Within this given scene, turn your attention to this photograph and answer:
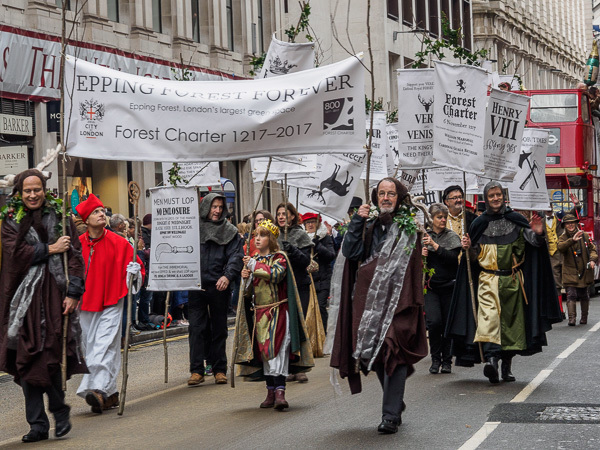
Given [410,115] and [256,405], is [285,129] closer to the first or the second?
[256,405]

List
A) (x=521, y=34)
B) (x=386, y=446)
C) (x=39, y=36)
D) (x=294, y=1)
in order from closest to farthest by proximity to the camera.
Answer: (x=386, y=446), (x=39, y=36), (x=294, y=1), (x=521, y=34)

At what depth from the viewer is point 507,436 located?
8602mm

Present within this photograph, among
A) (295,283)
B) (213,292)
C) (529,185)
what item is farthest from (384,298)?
(529,185)

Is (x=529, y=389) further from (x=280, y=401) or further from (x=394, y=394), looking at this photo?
(x=394, y=394)

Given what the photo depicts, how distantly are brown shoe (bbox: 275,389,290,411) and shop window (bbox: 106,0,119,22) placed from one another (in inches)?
727

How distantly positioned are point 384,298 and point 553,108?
18223 millimetres

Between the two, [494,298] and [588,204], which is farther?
[588,204]

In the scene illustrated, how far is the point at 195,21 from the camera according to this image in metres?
31.9

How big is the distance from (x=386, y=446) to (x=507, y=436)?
0.87 meters

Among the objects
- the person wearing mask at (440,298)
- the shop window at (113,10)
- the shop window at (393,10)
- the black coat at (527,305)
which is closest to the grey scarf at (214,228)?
the person wearing mask at (440,298)

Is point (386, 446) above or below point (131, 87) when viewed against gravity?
below

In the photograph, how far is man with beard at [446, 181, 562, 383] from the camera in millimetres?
11445

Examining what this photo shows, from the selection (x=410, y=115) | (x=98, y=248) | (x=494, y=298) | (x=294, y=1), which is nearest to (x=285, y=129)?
(x=98, y=248)

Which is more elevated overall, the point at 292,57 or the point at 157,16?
the point at 157,16
